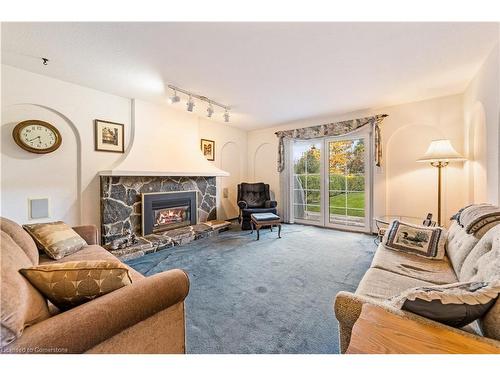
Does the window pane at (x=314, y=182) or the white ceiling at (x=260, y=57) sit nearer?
the white ceiling at (x=260, y=57)

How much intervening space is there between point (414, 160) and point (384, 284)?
3089mm

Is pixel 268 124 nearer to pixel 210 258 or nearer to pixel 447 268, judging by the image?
pixel 210 258

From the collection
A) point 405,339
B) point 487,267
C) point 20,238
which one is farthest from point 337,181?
point 20,238

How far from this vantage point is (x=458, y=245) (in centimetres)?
170

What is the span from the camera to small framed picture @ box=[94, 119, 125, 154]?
3162 millimetres

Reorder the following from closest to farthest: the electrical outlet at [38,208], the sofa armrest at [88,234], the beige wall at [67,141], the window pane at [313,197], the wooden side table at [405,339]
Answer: the wooden side table at [405,339], the sofa armrest at [88,234], the beige wall at [67,141], the electrical outlet at [38,208], the window pane at [313,197]

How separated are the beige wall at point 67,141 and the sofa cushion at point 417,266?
11.1 ft

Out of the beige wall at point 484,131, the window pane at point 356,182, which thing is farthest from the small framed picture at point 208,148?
the beige wall at point 484,131

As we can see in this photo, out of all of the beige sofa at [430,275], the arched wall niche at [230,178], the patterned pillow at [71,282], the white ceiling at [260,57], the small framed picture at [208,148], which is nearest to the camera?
the beige sofa at [430,275]

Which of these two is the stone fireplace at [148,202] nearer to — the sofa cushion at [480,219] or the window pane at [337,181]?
the window pane at [337,181]

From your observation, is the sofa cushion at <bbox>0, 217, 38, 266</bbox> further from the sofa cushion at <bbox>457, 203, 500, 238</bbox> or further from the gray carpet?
the sofa cushion at <bbox>457, 203, 500, 238</bbox>

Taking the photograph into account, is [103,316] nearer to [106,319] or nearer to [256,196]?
Result: [106,319]

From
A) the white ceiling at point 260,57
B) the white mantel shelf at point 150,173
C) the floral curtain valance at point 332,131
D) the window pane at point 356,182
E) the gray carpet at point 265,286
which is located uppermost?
the white ceiling at point 260,57

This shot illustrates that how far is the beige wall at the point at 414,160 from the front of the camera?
333cm
